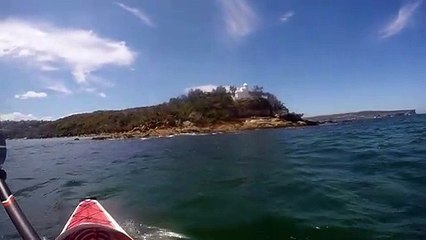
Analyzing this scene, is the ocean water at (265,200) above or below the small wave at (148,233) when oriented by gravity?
above

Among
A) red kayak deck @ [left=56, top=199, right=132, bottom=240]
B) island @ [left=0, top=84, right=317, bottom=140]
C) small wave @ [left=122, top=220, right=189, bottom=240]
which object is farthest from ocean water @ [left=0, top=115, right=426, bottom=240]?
island @ [left=0, top=84, right=317, bottom=140]

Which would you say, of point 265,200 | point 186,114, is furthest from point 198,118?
point 265,200

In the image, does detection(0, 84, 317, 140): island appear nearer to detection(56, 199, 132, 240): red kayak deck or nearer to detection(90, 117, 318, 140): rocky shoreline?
→ detection(90, 117, 318, 140): rocky shoreline

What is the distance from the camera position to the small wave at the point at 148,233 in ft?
26.2

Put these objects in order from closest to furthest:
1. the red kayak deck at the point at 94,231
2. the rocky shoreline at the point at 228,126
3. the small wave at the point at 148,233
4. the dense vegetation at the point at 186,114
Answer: the red kayak deck at the point at 94,231 → the small wave at the point at 148,233 → the rocky shoreline at the point at 228,126 → the dense vegetation at the point at 186,114

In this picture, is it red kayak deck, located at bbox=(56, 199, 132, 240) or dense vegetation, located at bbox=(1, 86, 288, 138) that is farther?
dense vegetation, located at bbox=(1, 86, 288, 138)

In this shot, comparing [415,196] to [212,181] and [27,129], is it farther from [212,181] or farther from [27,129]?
[27,129]

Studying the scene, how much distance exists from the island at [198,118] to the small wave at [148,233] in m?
74.6

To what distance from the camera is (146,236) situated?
26.5 ft

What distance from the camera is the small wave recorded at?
798 cm

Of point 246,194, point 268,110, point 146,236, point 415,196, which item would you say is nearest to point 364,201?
point 415,196

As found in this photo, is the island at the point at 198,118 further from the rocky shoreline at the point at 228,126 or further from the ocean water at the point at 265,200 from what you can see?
the ocean water at the point at 265,200

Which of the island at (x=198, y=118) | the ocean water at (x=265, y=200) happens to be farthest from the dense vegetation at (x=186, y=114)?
the ocean water at (x=265, y=200)

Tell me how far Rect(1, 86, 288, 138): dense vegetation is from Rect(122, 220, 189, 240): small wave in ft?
288
